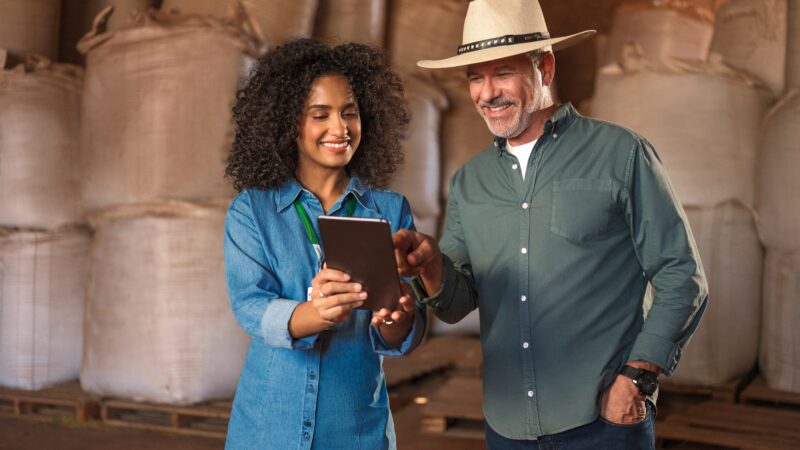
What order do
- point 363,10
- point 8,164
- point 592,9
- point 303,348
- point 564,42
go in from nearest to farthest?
point 303,348
point 564,42
point 8,164
point 363,10
point 592,9

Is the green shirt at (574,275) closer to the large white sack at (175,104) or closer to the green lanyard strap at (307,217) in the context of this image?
the green lanyard strap at (307,217)

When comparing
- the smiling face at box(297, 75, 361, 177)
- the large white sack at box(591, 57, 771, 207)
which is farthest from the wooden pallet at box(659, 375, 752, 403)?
the smiling face at box(297, 75, 361, 177)

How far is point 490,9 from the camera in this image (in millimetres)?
2123

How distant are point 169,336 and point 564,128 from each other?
267cm

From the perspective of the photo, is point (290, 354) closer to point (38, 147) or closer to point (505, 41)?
point (505, 41)

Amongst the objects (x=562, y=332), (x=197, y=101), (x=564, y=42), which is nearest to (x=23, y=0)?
(x=197, y=101)

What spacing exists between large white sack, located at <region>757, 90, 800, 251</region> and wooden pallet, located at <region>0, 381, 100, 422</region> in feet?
11.6

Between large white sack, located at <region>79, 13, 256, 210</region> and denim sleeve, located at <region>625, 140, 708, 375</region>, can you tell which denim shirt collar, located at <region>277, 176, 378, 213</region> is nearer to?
denim sleeve, located at <region>625, 140, 708, 375</region>

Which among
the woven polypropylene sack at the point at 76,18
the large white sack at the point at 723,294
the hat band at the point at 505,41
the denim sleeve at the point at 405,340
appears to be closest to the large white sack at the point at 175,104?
the woven polypropylene sack at the point at 76,18

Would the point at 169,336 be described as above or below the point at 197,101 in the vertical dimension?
below

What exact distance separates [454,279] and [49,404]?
3228 millimetres

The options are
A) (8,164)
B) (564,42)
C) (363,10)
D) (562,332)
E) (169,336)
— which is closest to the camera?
(562,332)

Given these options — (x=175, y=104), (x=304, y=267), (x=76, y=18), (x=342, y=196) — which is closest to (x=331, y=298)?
(x=304, y=267)

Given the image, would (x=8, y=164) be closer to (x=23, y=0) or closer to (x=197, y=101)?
(x=23, y=0)
